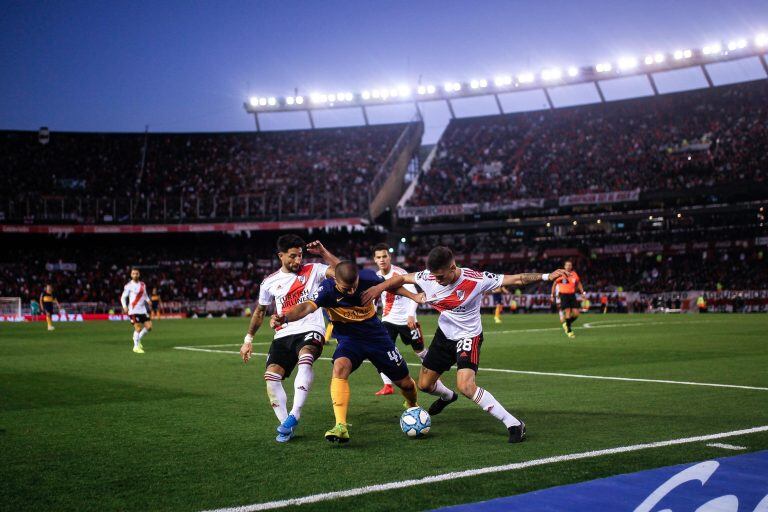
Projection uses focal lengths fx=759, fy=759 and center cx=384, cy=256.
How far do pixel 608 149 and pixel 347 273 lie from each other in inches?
1931

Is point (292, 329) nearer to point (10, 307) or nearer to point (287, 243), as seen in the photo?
point (287, 243)

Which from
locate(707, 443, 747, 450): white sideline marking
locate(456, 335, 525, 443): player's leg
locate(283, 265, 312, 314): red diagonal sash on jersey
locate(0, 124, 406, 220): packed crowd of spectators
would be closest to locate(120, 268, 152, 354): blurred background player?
locate(283, 265, 312, 314): red diagonal sash on jersey

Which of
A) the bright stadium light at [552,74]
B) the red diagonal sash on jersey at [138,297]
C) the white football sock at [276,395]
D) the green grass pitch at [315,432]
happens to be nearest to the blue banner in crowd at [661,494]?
the green grass pitch at [315,432]

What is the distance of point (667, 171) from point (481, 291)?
44548 millimetres

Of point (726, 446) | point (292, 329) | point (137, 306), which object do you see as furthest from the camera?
point (137, 306)

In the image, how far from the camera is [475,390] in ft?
25.5

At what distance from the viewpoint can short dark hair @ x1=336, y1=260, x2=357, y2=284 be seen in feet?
25.2

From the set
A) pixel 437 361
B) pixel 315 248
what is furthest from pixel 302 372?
pixel 437 361

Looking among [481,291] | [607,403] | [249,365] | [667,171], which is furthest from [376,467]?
[667,171]

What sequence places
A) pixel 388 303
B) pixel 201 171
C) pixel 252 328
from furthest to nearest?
pixel 201 171 → pixel 388 303 → pixel 252 328

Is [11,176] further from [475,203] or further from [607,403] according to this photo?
[607,403]

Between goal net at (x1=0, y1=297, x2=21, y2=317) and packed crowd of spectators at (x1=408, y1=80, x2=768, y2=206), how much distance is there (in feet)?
89.9

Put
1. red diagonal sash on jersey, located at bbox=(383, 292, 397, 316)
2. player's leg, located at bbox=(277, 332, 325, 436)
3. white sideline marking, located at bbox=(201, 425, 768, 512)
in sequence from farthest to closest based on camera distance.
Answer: red diagonal sash on jersey, located at bbox=(383, 292, 397, 316)
player's leg, located at bbox=(277, 332, 325, 436)
white sideline marking, located at bbox=(201, 425, 768, 512)

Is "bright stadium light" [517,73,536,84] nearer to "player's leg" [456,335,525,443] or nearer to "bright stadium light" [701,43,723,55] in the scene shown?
"bright stadium light" [701,43,723,55]
